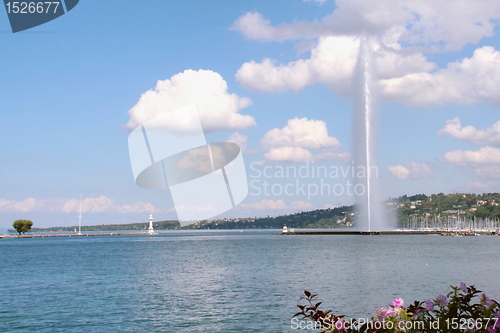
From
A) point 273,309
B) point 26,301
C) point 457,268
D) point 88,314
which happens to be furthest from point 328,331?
point 457,268

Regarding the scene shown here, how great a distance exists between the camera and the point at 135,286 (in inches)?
1519

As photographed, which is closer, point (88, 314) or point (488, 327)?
point (488, 327)

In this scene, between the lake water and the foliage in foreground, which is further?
the lake water

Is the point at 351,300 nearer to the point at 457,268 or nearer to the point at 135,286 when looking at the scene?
the point at 135,286

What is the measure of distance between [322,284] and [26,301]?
73.1ft
